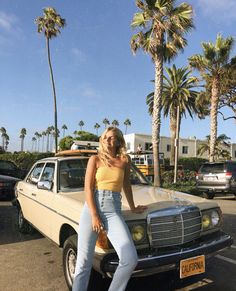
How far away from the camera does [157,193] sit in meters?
4.88

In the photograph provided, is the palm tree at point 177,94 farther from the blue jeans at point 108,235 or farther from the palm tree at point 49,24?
the blue jeans at point 108,235

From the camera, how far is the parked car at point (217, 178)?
43.9 feet

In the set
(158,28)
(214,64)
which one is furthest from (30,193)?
(214,64)

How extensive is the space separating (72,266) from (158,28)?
15.3 meters

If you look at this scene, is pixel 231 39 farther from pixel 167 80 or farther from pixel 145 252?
pixel 145 252

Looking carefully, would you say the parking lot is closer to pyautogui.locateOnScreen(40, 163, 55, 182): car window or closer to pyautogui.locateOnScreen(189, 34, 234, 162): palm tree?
pyautogui.locateOnScreen(40, 163, 55, 182): car window

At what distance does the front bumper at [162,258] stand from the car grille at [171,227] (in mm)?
102

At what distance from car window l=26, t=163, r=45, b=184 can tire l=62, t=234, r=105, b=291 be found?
218 cm

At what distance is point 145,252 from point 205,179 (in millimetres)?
10672

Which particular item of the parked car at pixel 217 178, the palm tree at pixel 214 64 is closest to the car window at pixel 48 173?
the parked car at pixel 217 178

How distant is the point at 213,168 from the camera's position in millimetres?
13906

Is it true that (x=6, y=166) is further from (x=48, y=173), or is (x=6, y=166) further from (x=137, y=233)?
(x=137, y=233)

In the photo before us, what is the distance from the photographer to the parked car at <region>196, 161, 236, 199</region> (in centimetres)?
1338

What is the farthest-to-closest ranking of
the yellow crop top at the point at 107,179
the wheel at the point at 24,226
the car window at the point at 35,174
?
1. the wheel at the point at 24,226
2. the car window at the point at 35,174
3. the yellow crop top at the point at 107,179
